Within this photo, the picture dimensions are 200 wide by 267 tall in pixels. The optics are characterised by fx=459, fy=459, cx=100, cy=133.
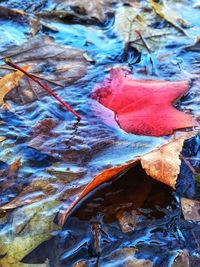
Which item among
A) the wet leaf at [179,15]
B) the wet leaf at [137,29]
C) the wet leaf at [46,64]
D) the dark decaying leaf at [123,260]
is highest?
the wet leaf at [179,15]

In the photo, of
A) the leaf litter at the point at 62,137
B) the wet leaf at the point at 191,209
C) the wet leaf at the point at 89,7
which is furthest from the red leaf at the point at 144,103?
the wet leaf at the point at 89,7

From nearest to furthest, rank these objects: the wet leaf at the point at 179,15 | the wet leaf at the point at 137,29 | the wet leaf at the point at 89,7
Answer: the wet leaf at the point at 137,29
the wet leaf at the point at 179,15
the wet leaf at the point at 89,7

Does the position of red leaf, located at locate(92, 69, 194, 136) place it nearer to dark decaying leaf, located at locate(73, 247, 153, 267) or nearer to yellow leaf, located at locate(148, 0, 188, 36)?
dark decaying leaf, located at locate(73, 247, 153, 267)

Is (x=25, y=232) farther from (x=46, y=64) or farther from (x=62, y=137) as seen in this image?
(x=46, y=64)

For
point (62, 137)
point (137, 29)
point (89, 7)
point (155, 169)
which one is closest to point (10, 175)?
point (62, 137)

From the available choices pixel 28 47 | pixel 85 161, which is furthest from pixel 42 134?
pixel 28 47

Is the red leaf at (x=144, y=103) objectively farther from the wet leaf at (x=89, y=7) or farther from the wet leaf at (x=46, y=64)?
the wet leaf at (x=89, y=7)
